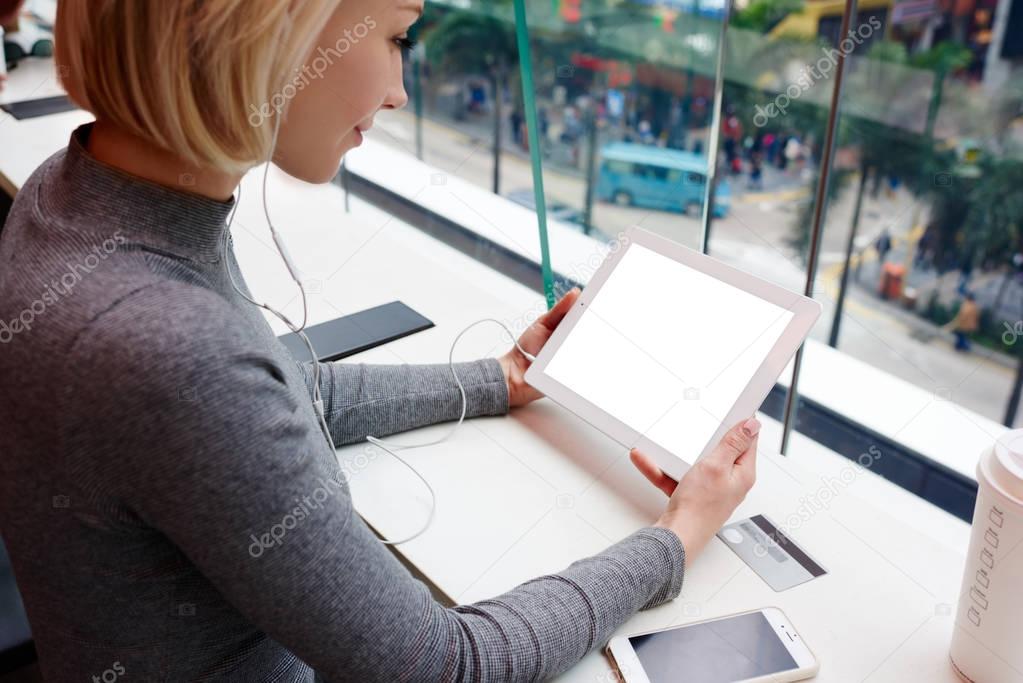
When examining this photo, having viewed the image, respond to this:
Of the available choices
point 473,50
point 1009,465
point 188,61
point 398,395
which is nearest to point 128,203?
point 188,61

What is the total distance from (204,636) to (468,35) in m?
5.46

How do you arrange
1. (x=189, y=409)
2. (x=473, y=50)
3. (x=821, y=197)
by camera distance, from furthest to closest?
(x=473, y=50)
(x=821, y=197)
(x=189, y=409)

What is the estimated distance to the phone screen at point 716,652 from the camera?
746 millimetres

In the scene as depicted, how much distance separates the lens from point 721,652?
770 millimetres

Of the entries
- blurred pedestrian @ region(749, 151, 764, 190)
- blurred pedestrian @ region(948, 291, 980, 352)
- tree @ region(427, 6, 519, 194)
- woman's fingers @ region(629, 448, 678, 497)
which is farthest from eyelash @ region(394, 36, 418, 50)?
blurred pedestrian @ region(749, 151, 764, 190)

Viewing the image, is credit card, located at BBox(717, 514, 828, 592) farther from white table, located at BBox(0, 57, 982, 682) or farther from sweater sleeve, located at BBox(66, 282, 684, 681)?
sweater sleeve, located at BBox(66, 282, 684, 681)

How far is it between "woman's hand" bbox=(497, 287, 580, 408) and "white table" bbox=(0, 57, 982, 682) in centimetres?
3

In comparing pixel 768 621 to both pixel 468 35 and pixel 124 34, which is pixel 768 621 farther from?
pixel 468 35

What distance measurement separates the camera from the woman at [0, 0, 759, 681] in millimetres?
546

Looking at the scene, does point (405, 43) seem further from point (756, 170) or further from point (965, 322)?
point (756, 170)

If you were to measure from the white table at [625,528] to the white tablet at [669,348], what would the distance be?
0.20 ft

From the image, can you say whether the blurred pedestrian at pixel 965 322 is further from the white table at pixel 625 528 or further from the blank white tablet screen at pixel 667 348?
the blank white tablet screen at pixel 667 348

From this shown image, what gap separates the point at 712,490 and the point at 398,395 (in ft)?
1.46

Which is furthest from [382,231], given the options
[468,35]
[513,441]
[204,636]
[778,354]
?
[468,35]
